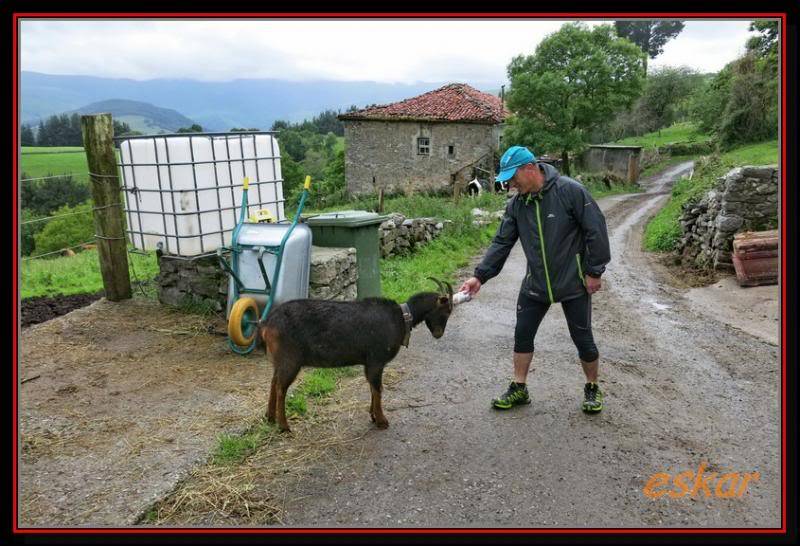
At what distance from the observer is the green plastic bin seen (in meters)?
6.71

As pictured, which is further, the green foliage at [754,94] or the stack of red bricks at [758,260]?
the green foliage at [754,94]

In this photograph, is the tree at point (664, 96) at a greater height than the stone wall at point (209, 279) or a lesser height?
greater

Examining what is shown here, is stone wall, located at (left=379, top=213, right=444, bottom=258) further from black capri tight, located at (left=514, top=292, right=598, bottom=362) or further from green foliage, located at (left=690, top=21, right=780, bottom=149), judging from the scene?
green foliage, located at (left=690, top=21, right=780, bottom=149)

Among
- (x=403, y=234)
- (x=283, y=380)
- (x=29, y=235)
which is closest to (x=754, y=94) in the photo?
(x=403, y=234)

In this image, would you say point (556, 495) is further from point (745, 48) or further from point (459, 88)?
point (745, 48)

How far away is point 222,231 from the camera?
19.9 feet

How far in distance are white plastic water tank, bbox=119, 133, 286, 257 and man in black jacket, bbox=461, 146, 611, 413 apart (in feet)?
10.6

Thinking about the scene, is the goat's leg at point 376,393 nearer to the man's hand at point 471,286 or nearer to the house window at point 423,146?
the man's hand at point 471,286

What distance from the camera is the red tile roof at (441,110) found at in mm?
30312

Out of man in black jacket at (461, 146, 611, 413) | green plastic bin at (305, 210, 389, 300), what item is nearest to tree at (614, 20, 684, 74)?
green plastic bin at (305, 210, 389, 300)

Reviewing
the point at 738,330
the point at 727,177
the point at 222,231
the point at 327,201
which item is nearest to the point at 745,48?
the point at 327,201

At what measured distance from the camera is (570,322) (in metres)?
4.28

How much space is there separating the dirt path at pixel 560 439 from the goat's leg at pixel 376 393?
3.7 inches

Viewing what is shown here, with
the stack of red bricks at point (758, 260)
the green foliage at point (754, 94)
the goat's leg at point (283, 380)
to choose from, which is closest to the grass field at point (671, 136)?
the green foliage at point (754, 94)
